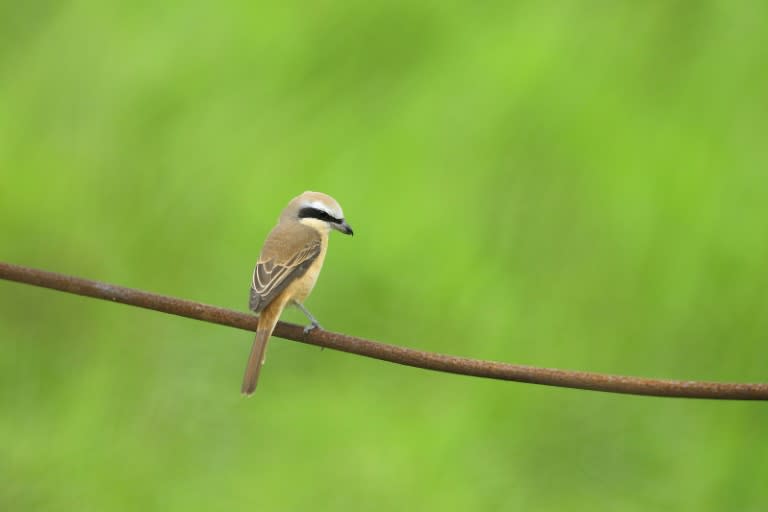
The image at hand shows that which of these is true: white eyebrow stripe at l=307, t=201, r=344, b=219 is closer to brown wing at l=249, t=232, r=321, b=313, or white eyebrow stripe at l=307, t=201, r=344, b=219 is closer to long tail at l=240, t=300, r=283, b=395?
brown wing at l=249, t=232, r=321, b=313

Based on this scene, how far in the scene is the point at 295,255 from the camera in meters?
2.83

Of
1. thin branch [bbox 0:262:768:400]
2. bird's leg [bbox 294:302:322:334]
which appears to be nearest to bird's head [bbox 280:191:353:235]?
bird's leg [bbox 294:302:322:334]

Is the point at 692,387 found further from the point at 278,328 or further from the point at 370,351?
the point at 278,328

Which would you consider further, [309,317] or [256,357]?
[309,317]

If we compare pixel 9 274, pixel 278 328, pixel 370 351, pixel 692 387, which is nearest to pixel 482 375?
pixel 370 351

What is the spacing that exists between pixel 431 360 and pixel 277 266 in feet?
4.59

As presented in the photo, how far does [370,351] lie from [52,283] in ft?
1.80

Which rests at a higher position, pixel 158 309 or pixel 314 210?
pixel 158 309

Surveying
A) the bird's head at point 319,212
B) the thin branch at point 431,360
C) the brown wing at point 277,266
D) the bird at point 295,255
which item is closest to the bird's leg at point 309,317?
the bird at point 295,255

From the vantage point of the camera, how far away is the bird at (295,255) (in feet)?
8.59

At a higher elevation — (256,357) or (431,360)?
(431,360)

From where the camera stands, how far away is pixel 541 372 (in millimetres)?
1364

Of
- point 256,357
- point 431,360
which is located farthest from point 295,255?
point 431,360

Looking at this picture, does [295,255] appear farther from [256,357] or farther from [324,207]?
[256,357]
